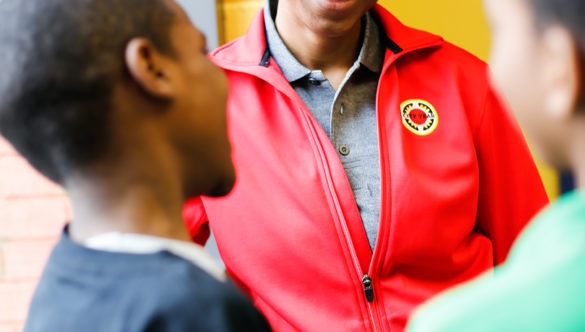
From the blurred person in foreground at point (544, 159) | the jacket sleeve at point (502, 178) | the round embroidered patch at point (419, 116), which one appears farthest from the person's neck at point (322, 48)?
the blurred person in foreground at point (544, 159)

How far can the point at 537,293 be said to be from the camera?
0.50m

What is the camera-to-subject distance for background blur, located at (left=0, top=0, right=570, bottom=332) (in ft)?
5.15

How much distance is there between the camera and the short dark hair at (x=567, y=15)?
1.77ft

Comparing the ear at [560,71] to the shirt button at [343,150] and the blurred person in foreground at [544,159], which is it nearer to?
the blurred person in foreground at [544,159]

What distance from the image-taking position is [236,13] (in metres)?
1.57

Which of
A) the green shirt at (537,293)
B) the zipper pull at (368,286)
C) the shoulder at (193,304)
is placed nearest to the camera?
the green shirt at (537,293)

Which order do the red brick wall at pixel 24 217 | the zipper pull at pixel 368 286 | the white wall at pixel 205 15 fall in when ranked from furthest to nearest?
the red brick wall at pixel 24 217 → the white wall at pixel 205 15 → the zipper pull at pixel 368 286

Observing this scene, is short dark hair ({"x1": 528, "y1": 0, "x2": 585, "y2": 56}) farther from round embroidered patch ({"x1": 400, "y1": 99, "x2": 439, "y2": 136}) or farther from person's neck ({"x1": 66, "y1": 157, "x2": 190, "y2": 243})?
round embroidered patch ({"x1": 400, "y1": 99, "x2": 439, "y2": 136})

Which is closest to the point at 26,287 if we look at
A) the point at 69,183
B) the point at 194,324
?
the point at 69,183

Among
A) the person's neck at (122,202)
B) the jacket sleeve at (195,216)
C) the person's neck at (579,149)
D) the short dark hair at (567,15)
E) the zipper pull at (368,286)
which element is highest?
the short dark hair at (567,15)

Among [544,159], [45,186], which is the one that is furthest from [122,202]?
[45,186]

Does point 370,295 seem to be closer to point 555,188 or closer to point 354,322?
point 354,322

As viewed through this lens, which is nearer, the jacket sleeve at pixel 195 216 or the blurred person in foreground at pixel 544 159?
the blurred person in foreground at pixel 544 159

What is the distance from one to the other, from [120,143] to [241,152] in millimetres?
441
